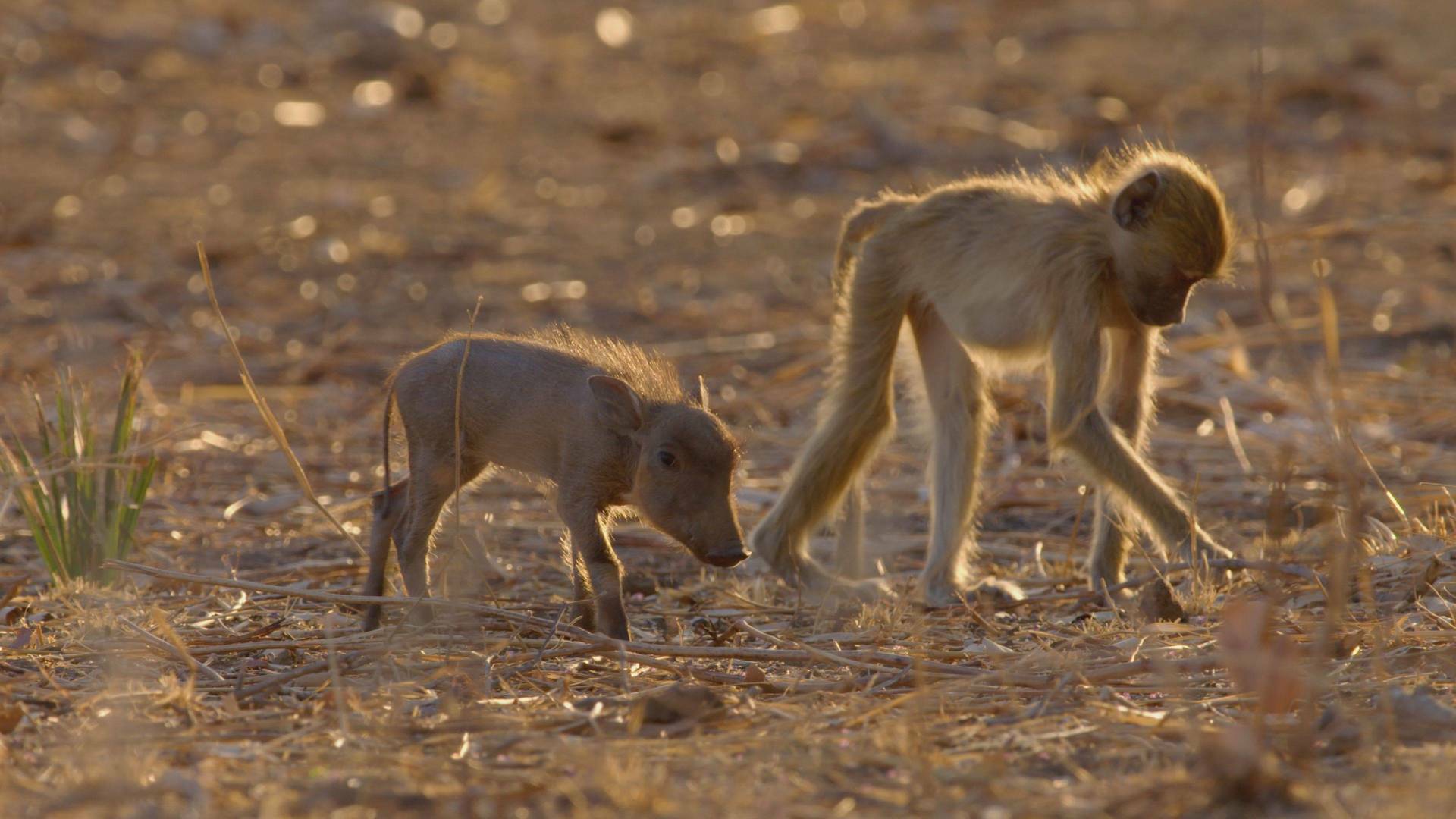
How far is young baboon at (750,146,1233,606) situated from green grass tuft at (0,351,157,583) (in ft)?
7.18

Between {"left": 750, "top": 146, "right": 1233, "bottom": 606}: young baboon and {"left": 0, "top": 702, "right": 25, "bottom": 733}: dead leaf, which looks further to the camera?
{"left": 750, "top": 146, "right": 1233, "bottom": 606}: young baboon

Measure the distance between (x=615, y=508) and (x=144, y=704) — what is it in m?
1.58

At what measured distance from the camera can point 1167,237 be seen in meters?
5.44

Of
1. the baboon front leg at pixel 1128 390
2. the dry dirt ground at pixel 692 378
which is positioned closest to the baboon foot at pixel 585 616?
the dry dirt ground at pixel 692 378

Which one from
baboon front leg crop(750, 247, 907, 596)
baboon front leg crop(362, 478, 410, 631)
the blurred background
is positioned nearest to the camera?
baboon front leg crop(362, 478, 410, 631)

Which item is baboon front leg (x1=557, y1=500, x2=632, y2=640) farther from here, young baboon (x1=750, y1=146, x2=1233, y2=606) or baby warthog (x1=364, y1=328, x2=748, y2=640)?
young baboon (x1=750, y1=146, x2=1233, y2=606)

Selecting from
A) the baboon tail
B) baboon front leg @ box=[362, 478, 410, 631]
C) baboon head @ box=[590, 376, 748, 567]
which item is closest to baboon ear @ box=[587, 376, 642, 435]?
baboon head @ box=[590, 376, 748, 567]

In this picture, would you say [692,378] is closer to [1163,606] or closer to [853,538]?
[853,538]

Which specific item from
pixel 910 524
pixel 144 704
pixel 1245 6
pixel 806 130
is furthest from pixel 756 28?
pixel 144 704

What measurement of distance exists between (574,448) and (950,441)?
1.75 meters

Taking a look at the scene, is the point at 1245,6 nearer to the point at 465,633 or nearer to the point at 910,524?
the point at 910,524

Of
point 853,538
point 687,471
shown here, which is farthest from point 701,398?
point 853,538

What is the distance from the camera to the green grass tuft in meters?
5.20

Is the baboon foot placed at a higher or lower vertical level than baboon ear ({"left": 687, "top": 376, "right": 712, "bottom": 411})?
lower
